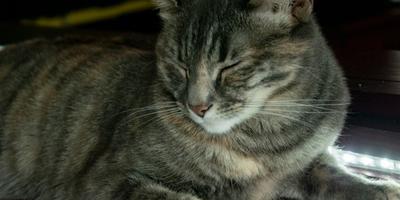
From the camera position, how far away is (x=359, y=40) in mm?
2789

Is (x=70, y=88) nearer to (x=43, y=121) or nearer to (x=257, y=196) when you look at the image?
(x=43, y=121)

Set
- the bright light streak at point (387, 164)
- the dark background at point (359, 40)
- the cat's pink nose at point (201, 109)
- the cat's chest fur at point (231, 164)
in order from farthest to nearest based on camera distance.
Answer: the dark background at point (359, 40)
the bright light streak at point (387, 164)
the cat's chest fur at point (231, 164)
the cat's pink nose at point (201, 109)

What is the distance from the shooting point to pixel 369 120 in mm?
1724

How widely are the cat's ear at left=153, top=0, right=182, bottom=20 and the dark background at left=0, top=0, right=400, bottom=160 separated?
60 cm

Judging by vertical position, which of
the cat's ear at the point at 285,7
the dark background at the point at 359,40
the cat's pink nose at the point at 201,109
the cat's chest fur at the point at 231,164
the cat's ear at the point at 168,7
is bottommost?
the dark background at the point at 359,40

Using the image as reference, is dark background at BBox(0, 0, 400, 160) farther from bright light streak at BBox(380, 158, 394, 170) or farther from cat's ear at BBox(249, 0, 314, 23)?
cat's ear at BBox(249, 0, 314, 23)

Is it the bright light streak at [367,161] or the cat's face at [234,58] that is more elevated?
the cat's face at [234,58]

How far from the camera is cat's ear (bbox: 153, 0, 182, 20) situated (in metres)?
1.40

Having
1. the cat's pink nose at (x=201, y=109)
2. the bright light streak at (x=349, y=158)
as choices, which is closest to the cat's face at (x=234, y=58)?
the cat's pink nose at (x=201, y=109)

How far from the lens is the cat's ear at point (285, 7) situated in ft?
4.19

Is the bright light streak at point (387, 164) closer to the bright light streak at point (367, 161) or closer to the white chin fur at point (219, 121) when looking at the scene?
the bright light streak at point (367, 161)

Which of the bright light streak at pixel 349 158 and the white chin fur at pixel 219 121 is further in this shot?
the bright light streak at pixel 349 158

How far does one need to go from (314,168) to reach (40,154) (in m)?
0.79

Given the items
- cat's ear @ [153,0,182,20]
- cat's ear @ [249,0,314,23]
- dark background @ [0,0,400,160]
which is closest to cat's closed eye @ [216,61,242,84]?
→ cat's ear @ [249,0,314,23]
